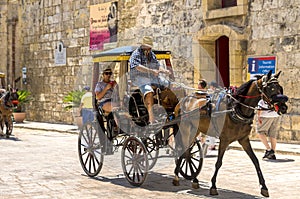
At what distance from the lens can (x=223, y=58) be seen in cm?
1520

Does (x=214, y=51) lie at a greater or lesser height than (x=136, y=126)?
greater

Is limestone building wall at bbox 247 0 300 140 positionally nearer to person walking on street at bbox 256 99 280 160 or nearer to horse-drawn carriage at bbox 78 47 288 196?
person walking on street at bbox 256 99 280 160

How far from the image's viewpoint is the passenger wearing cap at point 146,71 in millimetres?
7637

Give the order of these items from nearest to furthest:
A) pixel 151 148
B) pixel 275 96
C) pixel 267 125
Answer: pixel 275 96
pixel 151 148
pixel 267 125

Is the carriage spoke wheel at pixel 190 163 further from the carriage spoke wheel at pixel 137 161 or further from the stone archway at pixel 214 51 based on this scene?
the stone archway at pixel 214 51

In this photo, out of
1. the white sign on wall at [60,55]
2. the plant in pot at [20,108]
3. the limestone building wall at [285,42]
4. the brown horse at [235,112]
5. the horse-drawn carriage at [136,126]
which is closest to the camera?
the brown horse at [235,112]

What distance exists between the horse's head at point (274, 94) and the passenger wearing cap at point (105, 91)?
2560mm

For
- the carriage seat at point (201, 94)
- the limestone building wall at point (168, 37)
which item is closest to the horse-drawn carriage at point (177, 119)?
the carriage seat at point (201, 94)

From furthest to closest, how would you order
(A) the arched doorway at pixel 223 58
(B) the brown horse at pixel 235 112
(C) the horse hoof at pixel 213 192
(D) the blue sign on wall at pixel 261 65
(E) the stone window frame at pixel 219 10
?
1. (A) the arched doorway at pixel 223 58
2. (E) the stone window frame at pixel 219 10
3. (D) the blue sign on wall at pixel 261 65
4. (C) the horse hoof at pixel 213 192
5. (B) the brown horse at pixel 235 112

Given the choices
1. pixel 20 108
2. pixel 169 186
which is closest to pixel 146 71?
pixel 169 186

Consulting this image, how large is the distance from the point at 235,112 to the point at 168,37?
357 inches

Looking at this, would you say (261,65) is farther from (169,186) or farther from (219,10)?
(169,186)

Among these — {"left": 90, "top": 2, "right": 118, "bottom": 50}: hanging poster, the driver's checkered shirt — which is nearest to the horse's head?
the driver's checkered shirt

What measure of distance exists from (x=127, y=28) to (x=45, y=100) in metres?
6.19
